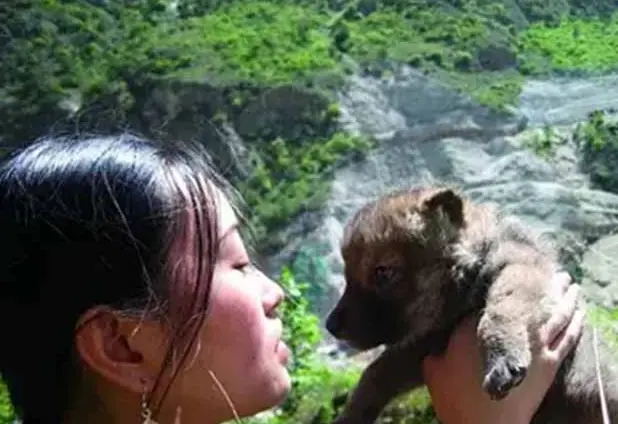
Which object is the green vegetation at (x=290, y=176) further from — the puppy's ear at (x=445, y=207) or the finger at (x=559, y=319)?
the finger at (x=559, y=319)

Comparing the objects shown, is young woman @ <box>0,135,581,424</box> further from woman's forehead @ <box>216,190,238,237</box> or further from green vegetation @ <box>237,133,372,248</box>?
green vegetation @ <box>237,133,372,248</box>

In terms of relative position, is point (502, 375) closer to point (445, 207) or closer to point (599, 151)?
point (445, 207)

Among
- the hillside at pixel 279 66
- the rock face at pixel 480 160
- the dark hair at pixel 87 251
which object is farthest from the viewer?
the hillside at pixel 279 66

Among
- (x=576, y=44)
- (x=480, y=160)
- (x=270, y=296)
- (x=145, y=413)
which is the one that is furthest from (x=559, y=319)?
(x=576, y=44)

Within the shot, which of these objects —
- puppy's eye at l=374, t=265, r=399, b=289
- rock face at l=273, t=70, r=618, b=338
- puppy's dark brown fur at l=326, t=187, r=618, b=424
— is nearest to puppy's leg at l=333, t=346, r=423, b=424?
puppy's dark brown fur at l=326, t=187, r=618, b=424

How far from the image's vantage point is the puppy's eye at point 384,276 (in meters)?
1.94

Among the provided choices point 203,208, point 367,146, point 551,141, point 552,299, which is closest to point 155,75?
point 367,146

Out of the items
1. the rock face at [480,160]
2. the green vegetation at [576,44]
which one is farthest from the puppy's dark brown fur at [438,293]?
the green vegetation at [576,44]

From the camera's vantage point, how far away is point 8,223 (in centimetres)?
121

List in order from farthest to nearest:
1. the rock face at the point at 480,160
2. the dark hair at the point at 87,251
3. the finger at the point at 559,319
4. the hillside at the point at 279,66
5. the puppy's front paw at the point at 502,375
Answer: the hillside at the point at 279,66
the rock face at the point at 480,160
the finger at the point at 559,319
the puppy's front paw at the point at 502,375
the dark hair at the point at 87,251

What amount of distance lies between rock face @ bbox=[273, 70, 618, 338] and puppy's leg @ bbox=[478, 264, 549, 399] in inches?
41.2

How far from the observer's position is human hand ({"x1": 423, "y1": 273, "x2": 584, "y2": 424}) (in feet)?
5.55

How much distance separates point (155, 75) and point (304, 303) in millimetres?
847

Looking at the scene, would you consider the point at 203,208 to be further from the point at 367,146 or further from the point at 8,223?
the point at 367,146
